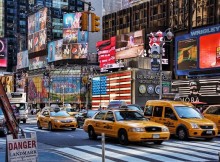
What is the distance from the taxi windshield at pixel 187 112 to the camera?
2030 centimetres

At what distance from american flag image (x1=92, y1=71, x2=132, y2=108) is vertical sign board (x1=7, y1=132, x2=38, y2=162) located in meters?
51.6

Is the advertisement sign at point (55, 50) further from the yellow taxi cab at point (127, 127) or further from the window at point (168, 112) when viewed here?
the yellow taxi cab at point (127, 127)

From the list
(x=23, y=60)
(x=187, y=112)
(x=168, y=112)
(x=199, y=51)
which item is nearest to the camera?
(x=187, y=112)

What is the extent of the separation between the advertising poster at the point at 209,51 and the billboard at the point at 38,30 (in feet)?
203

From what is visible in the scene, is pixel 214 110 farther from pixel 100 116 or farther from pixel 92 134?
pixel 92 134

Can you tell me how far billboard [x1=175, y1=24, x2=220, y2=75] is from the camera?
57469mm

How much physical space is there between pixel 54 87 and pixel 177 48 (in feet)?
144

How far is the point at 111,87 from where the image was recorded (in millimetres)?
66812

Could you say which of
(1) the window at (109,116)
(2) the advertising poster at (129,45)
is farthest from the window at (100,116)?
(2) the advertising poster at (129,45)

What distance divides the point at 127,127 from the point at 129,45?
66878mm

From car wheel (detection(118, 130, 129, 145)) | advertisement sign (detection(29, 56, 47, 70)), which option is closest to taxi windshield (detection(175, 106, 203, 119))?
car wheel (detection(118, 130, 129, 145))

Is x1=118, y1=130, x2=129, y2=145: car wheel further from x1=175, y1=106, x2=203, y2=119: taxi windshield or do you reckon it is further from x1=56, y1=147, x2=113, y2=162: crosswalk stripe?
x1=175, y1=106, x2=203, y2=119: taxi windshield

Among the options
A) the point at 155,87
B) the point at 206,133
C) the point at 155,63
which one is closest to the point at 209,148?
the point at 206,133

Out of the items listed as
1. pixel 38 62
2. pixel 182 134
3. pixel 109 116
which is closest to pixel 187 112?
pixel 182 134
